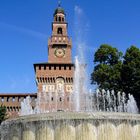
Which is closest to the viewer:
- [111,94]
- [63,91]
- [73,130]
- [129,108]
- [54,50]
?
[73,130]

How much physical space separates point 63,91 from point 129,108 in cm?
2342

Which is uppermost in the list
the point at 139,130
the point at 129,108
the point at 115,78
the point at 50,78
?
the point at 50,78

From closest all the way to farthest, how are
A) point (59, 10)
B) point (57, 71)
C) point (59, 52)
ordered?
1. point (57, 71)
2. point (59, 52)
3. point (59, 10)

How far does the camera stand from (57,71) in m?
53.8

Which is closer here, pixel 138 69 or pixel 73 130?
pixel 73 130

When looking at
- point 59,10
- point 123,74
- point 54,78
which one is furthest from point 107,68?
point 59,10

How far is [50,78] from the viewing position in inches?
2096

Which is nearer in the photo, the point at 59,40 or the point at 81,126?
the point at 81,126

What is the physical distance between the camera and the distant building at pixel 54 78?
5053 cm

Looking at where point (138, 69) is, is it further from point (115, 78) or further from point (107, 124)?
point (107, 124)

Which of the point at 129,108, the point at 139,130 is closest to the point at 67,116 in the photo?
the point at 139,130

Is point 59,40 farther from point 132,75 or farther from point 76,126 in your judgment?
point 76,126

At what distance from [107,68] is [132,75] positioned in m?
2.03

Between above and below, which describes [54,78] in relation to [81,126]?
above
